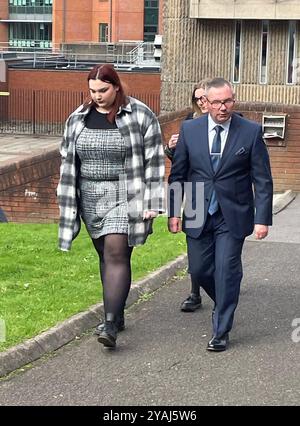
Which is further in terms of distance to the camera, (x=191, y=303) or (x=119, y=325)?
(x=191, y=303)

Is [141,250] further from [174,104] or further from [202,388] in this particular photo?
[174,104]

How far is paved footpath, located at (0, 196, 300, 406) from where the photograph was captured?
16.1 ft

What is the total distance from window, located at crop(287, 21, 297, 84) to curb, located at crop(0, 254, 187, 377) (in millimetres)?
17993

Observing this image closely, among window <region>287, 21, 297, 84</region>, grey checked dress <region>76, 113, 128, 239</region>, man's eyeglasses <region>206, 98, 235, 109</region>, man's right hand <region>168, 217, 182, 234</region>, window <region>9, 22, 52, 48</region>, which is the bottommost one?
man's right hand <region>168, 217, 182, 234</region>

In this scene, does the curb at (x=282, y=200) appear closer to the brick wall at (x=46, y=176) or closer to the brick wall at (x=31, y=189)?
the brick wall at (x=46, y=176)

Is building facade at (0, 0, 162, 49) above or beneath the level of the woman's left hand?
above

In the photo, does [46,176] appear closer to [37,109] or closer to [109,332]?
Answer: [109,332]

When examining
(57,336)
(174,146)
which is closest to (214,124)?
(174,146)

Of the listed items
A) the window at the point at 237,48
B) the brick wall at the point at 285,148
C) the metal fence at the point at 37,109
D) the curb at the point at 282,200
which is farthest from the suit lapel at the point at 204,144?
the metal fence at the point at 37,109

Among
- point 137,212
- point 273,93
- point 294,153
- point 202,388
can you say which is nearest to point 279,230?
point 294,153

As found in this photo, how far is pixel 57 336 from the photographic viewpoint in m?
5.95

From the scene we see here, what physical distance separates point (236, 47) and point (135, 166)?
1989cm

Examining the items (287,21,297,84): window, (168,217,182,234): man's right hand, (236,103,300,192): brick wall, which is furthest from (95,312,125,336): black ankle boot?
(287,21,297,84): window

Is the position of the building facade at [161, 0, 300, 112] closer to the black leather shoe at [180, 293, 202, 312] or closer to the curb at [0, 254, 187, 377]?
the curb at [0, 254, 187, 377]
